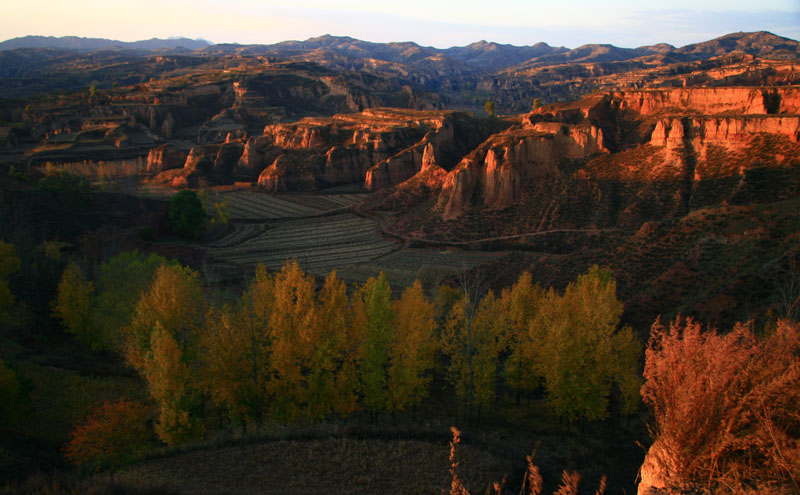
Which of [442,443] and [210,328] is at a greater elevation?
[210,328]

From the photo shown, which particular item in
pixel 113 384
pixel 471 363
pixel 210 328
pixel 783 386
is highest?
pixel 783 386

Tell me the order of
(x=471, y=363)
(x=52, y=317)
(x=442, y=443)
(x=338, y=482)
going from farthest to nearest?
1. (x=52, y=317)
2. (x=471, y=363)
3. (x=442, y=443)
4. (x=338, y=482)

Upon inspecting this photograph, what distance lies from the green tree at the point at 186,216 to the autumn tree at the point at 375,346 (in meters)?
47.2

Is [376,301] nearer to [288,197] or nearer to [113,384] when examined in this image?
[113,384]

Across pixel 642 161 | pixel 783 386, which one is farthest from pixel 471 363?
pixel 642 161

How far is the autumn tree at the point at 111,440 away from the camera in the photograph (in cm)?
1894

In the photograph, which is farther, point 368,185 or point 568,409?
point 368,185

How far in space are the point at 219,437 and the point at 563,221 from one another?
46934 mm

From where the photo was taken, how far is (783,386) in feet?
26.8

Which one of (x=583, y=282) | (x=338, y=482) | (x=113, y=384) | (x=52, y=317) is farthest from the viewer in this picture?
(x=52, y=317)

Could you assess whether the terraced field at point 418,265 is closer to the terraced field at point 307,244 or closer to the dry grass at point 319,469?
the terraced field at point 307,244

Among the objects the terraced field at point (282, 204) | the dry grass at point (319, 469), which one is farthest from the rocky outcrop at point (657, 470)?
the terraced field at point (282, 204)

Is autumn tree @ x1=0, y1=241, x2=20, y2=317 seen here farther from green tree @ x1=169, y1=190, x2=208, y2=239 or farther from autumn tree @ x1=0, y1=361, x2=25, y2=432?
green tree @ x1=169, y1=190, x2=208, y2=239

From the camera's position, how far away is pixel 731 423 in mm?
8062
